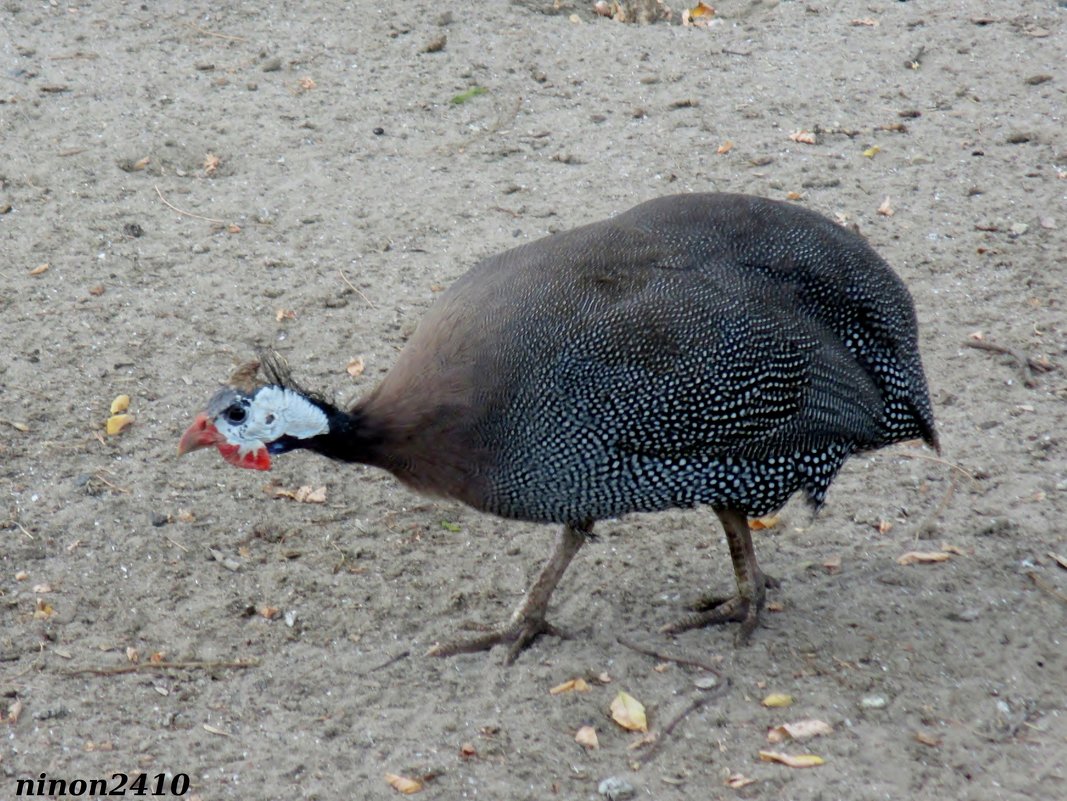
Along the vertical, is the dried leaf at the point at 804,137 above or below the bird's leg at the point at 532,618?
above

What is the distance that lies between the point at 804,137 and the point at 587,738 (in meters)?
4.05

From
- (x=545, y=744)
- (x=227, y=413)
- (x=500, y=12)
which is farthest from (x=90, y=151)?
(x=545, y=744)

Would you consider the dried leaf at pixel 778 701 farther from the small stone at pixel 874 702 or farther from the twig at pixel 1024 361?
the twig at pixel 1024 361

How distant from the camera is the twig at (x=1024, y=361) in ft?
16.7

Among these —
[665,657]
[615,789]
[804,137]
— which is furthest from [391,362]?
[804,137]

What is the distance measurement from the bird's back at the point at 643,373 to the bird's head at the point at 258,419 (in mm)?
193

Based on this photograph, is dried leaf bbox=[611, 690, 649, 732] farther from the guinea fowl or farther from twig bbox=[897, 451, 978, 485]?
twig bbox=[897, 451, 978, 485]

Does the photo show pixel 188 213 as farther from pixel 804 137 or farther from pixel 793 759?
pixel 793 759

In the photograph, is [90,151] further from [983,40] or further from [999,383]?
Answer: [983,40]

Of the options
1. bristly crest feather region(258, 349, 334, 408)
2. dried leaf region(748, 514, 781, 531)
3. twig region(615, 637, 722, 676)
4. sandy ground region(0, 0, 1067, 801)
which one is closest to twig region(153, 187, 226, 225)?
sandy ground region(0, 0, 1067, 801)

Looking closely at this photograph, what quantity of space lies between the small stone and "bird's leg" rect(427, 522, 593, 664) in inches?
36.6

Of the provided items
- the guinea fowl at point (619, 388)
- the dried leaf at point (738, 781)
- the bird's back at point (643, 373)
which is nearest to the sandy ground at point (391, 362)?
the dried leaf at point (738, 781)

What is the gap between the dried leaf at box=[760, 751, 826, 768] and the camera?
3.32 m

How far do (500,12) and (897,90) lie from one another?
234 cm
